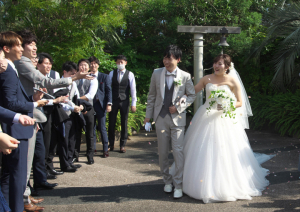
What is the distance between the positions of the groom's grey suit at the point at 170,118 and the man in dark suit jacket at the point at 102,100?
243 centimetres

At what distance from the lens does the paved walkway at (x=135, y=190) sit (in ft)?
12.4

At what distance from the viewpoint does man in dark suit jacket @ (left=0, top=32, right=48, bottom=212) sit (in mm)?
2836

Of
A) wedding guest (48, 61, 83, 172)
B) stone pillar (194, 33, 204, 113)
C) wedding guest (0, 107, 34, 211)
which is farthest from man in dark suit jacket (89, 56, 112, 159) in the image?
wedding guest (0, 107, 34, 211)

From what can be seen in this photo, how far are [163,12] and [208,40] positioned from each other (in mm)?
2325

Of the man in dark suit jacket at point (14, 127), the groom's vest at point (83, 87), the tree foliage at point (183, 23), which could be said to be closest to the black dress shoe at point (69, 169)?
the groom's vest at point (83, 87)

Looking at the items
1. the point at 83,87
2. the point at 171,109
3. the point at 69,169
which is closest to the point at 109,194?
the point at 69,169

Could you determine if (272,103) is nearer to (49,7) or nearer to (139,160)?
(139,160)

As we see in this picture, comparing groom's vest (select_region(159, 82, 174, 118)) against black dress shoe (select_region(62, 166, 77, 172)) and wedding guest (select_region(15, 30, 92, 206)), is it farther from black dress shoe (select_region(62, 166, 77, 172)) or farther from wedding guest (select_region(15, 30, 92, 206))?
black dress shoe (select_region(62, 166, 77, 172))

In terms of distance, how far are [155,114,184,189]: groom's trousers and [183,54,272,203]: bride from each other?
0.39 feet

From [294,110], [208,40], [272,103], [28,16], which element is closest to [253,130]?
[272,103]

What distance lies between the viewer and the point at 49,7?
8.62 metres

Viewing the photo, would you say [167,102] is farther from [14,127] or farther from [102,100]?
[102,100]

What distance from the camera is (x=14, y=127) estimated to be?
9.66 ft

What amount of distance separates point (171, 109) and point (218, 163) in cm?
103
